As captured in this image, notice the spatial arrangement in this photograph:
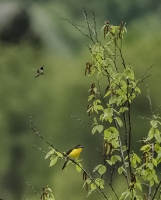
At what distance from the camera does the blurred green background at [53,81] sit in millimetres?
4098

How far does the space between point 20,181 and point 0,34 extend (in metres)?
1.67

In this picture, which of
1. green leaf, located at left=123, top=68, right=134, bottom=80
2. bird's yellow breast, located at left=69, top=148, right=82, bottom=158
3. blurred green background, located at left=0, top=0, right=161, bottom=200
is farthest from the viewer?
blurred green background, located at left=0, top=0, right=161, bottom=200

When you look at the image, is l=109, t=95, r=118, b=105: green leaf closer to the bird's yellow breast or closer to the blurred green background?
the bird's yellow breast

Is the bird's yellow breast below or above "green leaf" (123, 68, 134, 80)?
below

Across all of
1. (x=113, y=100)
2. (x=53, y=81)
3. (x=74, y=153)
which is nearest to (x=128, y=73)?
(x=113, y=100)

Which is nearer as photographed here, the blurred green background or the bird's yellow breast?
the bird's yellow breast

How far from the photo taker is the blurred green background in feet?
13.4

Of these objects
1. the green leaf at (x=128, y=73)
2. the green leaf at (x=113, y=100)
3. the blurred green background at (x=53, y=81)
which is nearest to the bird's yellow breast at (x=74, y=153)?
the green leaf at (x=113, y=100)

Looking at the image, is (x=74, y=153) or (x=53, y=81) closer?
(x=74, y=153)

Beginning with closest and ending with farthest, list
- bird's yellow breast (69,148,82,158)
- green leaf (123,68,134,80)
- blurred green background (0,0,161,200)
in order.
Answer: green leaf (123,68,134,80) → bird's yellow breast (69,148,82,158) → blurred green background (0,0,161,200)

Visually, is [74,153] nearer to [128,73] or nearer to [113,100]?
[113,100]

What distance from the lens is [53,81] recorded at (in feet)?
14.4

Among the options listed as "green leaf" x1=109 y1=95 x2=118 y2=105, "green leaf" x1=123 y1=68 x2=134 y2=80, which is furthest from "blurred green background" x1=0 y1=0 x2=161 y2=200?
"green leaf" x1=123 y1=68 x2=134 y2=80

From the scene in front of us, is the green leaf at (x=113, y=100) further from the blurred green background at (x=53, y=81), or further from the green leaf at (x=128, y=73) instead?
the blurred green background at (x=53, y=81)
